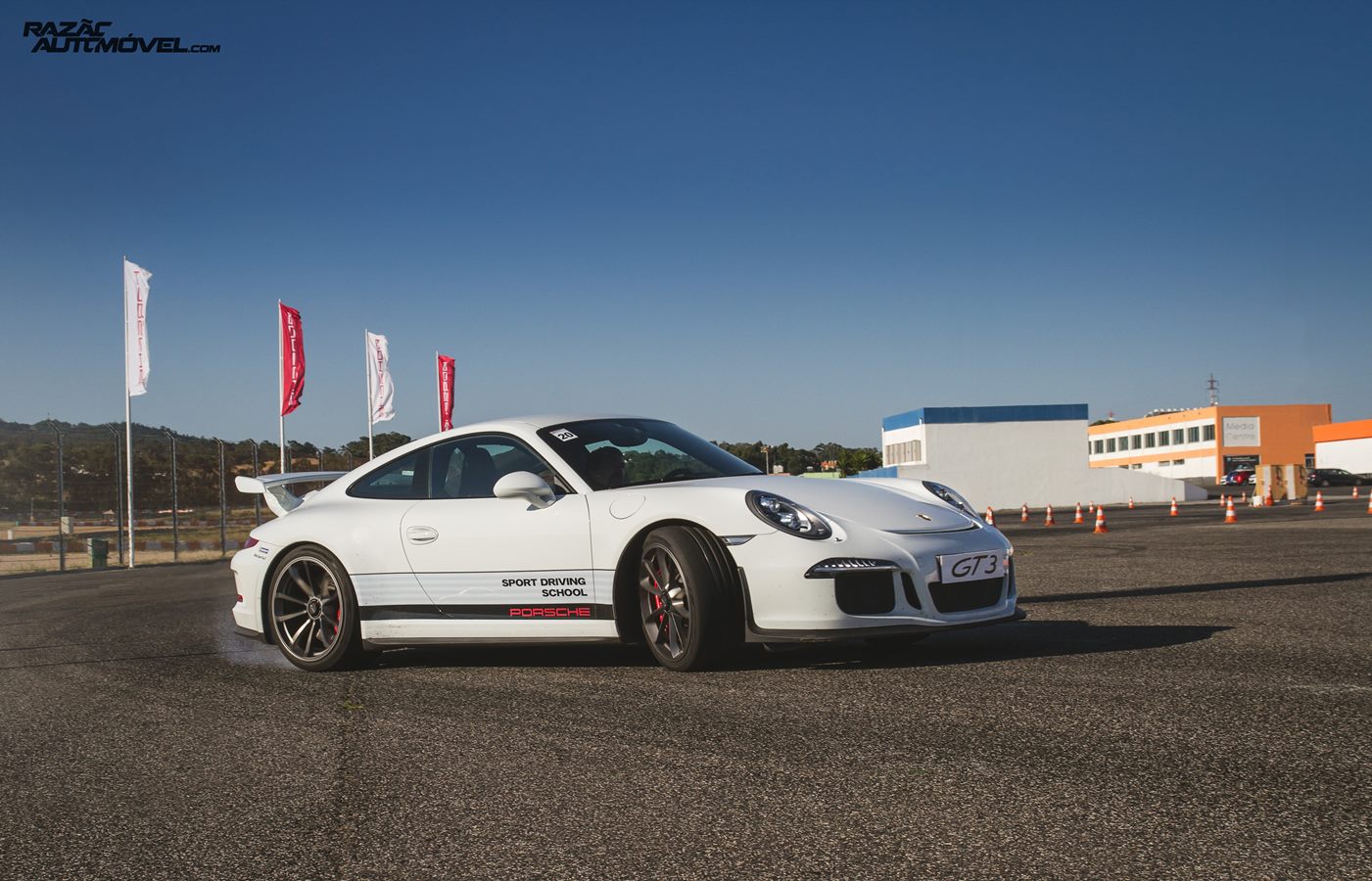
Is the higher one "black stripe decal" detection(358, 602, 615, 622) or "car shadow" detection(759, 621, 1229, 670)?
"black stripe decal" detection(358, 602, 615, 622)

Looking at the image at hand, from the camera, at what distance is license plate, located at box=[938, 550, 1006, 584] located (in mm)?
Answer: 5465

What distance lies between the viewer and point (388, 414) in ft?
106

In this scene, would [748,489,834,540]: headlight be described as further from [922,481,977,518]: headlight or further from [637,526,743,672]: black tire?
[922,481,977,518]: headlight

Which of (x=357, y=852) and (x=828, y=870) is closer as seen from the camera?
(x=828, y=870)

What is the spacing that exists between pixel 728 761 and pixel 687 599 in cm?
169

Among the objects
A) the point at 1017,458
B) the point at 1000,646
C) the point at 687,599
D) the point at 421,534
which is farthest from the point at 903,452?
the point at 687,599

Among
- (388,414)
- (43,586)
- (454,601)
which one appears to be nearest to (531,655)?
(454,601)

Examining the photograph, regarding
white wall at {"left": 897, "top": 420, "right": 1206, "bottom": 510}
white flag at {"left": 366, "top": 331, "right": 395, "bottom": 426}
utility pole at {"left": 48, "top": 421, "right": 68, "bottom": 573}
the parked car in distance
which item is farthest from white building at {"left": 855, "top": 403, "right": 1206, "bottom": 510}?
utility pole at {"left": 48, "top": 421, "right": 68, "bottom": 573}

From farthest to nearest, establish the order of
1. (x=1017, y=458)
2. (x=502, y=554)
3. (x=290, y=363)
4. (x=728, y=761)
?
(x=1017, y=458) < (x=290, y=363) < (x=502, y=554) < (x=728, y=761)

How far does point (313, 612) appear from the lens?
6.59 m

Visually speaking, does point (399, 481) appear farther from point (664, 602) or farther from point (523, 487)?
point (664, 602)

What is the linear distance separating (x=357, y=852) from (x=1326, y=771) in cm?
269

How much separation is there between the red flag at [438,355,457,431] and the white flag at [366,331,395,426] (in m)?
2.99

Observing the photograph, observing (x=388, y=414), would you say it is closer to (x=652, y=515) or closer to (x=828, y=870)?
(x=652, y=515)
